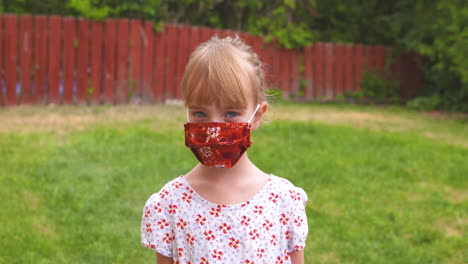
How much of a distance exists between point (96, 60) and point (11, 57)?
4.82ft

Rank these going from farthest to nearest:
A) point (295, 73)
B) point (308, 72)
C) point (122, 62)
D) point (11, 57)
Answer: point (308, 72) → point (295, 73) → point (122, 62) → point (11, 57)

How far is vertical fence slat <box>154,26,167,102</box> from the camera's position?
482 inches

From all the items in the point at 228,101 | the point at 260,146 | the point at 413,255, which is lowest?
the point at 413,255

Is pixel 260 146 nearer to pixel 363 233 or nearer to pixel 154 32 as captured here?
pixel 363 233

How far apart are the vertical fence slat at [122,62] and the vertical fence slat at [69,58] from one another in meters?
0.84

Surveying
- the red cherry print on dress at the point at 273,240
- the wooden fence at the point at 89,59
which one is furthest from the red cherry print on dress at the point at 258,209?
the wooden fence at the point at 89,59

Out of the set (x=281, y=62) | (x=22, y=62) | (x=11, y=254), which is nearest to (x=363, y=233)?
(x=11, y=254)

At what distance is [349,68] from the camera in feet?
50.6

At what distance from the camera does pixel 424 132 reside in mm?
9742

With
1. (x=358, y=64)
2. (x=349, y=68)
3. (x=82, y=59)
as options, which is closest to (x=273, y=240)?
(x=82, y=59)

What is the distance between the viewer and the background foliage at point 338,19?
40.9ft

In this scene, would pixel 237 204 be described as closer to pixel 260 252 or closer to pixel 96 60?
pixel 260 252

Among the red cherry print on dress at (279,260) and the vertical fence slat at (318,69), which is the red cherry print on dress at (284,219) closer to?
the red cherry print on dress at (279,260)

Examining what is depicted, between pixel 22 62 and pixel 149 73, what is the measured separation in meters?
2.35
